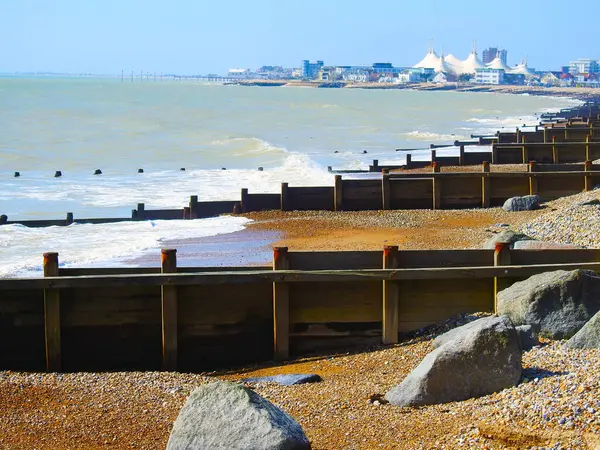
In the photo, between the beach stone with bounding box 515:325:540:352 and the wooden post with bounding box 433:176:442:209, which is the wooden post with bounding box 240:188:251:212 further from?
the beach stone with bounding box 515:325:540:352

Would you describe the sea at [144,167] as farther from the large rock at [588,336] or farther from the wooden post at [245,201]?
the large rock at [588,336]

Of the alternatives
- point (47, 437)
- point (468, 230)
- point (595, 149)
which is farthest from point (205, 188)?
point (47, 437)

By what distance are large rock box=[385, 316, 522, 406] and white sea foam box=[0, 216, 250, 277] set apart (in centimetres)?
1052

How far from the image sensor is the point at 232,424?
25.7 ft

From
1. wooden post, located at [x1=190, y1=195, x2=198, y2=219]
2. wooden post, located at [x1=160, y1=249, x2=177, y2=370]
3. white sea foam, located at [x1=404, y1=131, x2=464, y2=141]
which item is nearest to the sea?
white sea foam, located at [x1=404, y1=131, x2=464, y2=141]

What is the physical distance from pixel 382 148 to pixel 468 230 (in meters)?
37.0

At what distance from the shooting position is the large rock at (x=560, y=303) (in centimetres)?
1077

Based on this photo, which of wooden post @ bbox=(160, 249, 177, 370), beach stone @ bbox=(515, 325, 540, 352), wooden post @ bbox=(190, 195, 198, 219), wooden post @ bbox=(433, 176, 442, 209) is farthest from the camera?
wooden post @ bbox=(190, 195, 198, 219)

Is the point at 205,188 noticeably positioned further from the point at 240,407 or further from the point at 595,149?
the point at 240,407

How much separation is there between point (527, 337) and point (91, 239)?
14.1 metres

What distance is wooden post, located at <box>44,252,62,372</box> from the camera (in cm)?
1184

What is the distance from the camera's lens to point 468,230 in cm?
2136

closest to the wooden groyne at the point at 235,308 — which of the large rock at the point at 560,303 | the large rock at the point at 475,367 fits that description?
the large rock at the point at 560,303

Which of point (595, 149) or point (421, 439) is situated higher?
point (595, 149)
